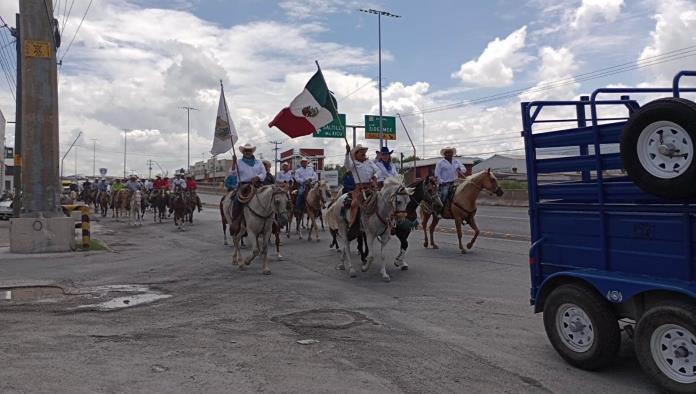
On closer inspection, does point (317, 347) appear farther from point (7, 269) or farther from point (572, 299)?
point (7, 269)

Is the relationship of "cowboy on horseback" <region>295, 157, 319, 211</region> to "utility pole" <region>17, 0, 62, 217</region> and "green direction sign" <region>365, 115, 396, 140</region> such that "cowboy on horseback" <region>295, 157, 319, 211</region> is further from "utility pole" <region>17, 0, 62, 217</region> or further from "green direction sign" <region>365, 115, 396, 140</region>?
"green direction sign" <region>365, 115, 396, 140</region>

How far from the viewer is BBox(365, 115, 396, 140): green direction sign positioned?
45.6 m

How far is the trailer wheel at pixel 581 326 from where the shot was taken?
5594 millimetres

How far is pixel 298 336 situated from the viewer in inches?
283

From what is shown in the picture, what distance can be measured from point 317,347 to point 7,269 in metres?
9.41

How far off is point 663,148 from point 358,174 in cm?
755

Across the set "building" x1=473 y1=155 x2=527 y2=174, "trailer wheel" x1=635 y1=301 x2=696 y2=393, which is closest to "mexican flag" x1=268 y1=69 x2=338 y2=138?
"trailer wheel" x1=635 y1=301 x2=696 y2=393

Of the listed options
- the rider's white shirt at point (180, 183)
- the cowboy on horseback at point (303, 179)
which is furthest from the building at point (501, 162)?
the cowboy on horseback at point (303, 179)

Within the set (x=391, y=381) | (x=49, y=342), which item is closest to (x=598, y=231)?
(x=391, y=381)

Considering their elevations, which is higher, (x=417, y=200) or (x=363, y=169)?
(x=363, y=169)

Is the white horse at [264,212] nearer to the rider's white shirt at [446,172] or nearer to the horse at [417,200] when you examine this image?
the horse at [417,200]

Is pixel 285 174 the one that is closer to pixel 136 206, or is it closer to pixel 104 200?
pixel 136 206

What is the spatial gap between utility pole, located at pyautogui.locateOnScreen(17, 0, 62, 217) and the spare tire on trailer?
51.2ft

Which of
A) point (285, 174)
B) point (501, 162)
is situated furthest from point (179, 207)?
point (501, 162)
